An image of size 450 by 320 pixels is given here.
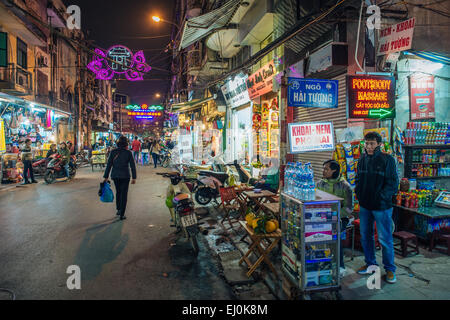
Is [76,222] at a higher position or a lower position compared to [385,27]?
lower

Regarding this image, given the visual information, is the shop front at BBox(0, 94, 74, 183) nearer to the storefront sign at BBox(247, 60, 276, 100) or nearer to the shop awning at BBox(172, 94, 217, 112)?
the shop awning at BBox(172, 94, 217, 112)

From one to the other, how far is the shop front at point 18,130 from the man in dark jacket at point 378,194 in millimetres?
14366

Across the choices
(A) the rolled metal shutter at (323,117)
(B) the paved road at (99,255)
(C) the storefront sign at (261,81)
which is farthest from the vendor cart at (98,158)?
(A) the rolled metal shutter at (323,117)

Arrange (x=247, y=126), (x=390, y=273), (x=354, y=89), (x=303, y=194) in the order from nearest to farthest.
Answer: (x=303, y=194) → (x=390, y=273) → (x=354, y=89) → (x=247, y=126)

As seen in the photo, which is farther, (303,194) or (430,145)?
(430,145)

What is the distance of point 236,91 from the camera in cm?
1379

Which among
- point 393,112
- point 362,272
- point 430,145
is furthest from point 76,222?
point 430,145

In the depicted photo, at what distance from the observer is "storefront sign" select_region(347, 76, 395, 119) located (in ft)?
18.1

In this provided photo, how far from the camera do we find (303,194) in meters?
3.45

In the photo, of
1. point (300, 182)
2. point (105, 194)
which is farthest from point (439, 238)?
point (105, 194)

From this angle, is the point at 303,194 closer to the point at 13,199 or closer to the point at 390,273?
the point at 390,273

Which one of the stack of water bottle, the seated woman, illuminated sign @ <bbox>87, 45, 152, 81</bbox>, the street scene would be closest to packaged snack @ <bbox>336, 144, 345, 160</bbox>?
the street scene
